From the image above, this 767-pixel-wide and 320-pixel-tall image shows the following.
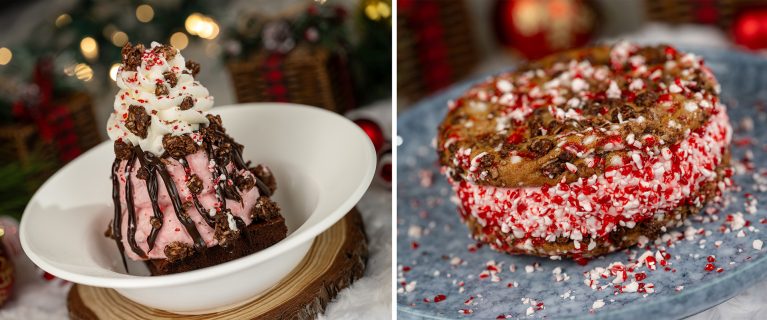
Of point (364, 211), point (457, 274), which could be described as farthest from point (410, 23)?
point (457, 274)

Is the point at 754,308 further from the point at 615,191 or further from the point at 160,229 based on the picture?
the point at 160,229

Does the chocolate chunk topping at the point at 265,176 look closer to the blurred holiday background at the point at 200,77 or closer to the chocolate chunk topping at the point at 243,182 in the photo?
the chocolate chunk topping at the point at 243,182

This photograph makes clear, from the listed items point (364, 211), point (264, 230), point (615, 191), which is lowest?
point (364, 211)

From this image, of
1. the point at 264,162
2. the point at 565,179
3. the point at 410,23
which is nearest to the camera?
the point at 565,179

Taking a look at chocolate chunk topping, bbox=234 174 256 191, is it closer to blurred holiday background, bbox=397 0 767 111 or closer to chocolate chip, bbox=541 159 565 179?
chocolate chip, bbox=541 159 565 179

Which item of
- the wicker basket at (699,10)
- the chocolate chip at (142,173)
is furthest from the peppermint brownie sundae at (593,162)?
the wicker basket at (699,10)

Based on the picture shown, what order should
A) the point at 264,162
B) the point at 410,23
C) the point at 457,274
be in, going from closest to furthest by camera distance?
the point at 457,274
the point at 264,162
the point at 410,23
